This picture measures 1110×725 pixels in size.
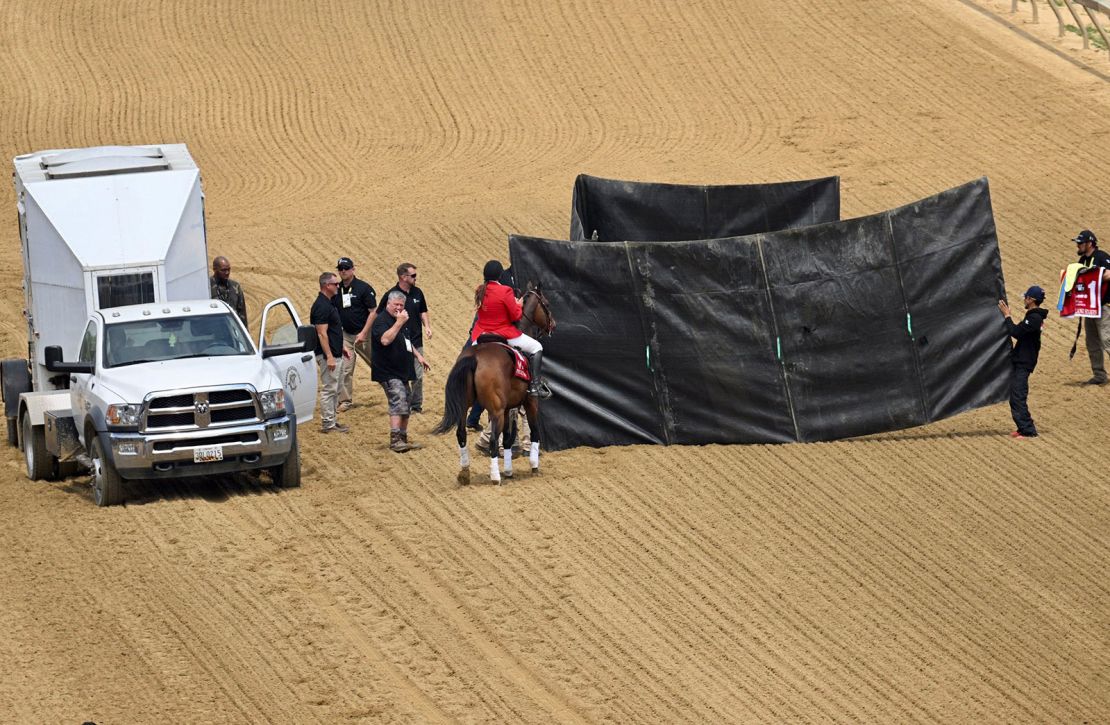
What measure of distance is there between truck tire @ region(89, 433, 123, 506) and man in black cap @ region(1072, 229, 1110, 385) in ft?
36.9

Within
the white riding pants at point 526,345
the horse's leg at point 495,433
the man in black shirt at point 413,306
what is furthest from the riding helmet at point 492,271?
the man in black shirt at point 413,306

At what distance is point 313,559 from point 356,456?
3.24 meters

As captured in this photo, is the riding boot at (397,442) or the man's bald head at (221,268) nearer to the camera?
the riding boot at (397,442)

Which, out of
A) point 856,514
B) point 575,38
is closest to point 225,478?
point 856,514

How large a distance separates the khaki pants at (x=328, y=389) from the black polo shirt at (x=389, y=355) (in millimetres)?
1313

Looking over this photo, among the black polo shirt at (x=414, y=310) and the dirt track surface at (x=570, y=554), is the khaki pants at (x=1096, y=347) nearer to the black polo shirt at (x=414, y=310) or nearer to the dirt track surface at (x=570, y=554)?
the dirt track surface at (x=570, y=554)

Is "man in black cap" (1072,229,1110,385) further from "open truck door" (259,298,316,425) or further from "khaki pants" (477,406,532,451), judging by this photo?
"open truck door" (259,298,316,425)

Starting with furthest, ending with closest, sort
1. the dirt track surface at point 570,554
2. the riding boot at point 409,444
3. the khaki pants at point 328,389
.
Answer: the khaki pants at point 328,389 < the riding boot at point 409,444 < the dirt track surface at point 570,554

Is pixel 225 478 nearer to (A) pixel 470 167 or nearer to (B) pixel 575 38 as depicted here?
(A) pixel 470 167

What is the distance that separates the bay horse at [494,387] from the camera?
15.6m

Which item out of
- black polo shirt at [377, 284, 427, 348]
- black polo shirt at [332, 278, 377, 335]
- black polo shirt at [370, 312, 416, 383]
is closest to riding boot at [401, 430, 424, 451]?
black polo shirt at [370, 312, 416, 383]

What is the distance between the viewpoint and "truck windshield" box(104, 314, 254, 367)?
53.1 feet

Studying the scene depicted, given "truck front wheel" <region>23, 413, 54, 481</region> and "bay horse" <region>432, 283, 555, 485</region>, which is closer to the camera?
"bay horse" <region>432, 283, 555, 485</region>

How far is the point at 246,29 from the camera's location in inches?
1427
